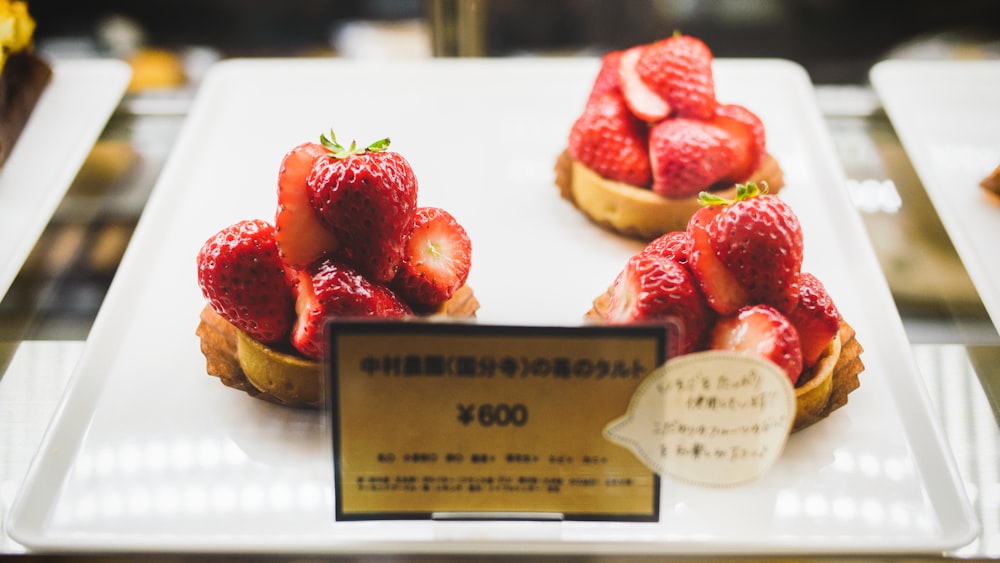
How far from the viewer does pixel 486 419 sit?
0.99 meters

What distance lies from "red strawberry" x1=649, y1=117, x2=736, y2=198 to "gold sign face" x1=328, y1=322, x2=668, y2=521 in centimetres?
60

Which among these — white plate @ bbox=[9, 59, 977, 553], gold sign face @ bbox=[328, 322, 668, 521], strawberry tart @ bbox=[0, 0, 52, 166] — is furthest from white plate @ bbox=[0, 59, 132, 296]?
gold sign face @ bbox=[328, 322, 668, 521]

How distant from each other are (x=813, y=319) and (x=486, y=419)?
1.38 feet

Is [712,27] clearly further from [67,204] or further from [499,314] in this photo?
[67,204]

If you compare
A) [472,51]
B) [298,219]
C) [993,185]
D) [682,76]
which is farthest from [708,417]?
[472,51]

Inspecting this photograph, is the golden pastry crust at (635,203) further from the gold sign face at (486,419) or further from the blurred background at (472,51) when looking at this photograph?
the gold sign face at (486,419)

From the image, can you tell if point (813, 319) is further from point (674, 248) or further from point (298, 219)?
point (298, 219)

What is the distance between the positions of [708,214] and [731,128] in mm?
435

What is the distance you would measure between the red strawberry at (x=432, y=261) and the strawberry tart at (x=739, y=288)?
221 mm

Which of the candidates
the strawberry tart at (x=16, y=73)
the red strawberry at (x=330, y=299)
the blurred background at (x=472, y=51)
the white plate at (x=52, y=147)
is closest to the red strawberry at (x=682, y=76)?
the blurred background at (x=472, y=51)

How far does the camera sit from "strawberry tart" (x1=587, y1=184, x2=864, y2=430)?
1.08m

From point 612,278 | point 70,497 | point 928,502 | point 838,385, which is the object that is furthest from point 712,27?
point 70,497

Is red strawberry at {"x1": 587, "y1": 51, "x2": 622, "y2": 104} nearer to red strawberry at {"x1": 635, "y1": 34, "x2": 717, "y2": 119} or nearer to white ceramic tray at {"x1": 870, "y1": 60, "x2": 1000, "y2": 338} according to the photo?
red strawberry at {"x1": 635, "y1": 34, "x2": 717, "y2": 119}

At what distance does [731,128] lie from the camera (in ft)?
5.00
